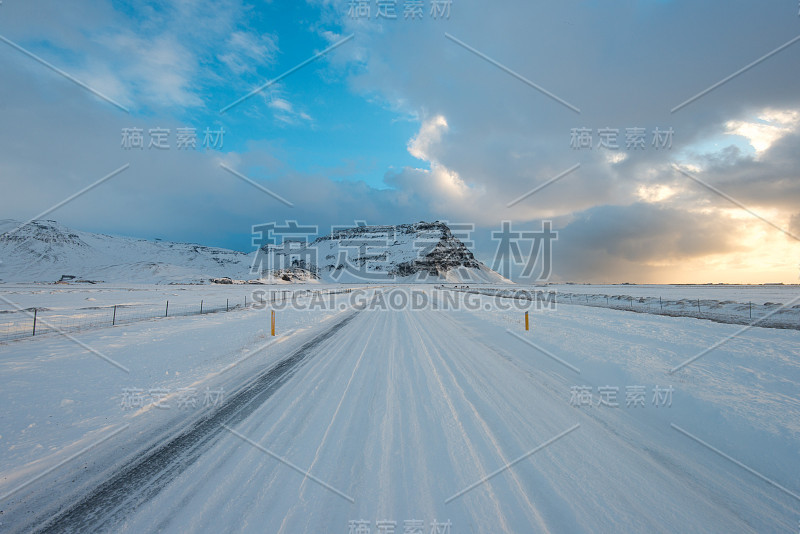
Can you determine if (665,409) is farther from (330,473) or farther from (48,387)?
(48,387)

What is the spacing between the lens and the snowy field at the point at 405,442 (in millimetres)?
3176

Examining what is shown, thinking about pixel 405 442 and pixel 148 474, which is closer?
pixel 148 474

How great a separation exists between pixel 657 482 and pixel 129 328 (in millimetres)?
19954

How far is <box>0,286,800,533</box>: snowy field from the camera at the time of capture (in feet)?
10.4

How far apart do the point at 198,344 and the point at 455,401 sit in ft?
33.9

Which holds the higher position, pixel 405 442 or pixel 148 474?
pixel 405 442

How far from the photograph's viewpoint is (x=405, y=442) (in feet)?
14.8

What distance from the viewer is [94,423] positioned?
5.36 metres

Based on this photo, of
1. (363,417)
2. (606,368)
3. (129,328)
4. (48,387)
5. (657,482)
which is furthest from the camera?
(129,328)

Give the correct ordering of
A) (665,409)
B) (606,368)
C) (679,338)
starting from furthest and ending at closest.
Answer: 1. (679,338)
2. (606,368)
3. (665,409)

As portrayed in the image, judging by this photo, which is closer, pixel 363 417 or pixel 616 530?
pixel 616 530

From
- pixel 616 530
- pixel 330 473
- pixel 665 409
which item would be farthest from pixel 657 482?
pixel 330 473

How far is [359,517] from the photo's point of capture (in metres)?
3.08

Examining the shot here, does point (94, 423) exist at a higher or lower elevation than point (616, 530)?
lower
